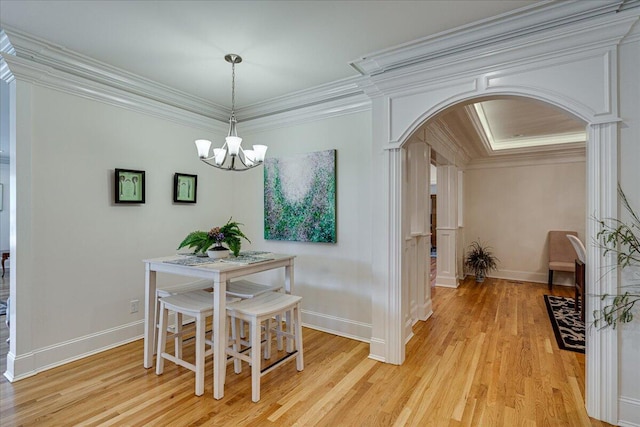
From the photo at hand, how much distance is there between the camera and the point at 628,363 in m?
1.93

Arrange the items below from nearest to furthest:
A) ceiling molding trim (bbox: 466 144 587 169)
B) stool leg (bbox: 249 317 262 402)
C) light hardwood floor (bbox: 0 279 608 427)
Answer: light hardwood floor (bbox: 0 279 608 427)
stool leg (bbox: 249 317 262 402)
ceiling molding trim (bbox: 466 144 587 169)

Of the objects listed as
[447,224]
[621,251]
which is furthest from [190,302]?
[447,224]

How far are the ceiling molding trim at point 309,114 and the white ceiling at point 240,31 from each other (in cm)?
28

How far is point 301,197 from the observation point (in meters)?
3.65

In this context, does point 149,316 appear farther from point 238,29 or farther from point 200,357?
point 238,29

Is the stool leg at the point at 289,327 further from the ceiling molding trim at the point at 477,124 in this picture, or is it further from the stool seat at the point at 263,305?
the ceiling molding trim at the point at 477,124

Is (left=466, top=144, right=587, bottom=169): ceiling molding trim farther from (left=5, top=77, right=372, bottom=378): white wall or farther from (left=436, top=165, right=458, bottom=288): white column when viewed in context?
(left=5, top=77, right=372, bottom=378): white wall

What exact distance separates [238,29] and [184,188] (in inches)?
77.2

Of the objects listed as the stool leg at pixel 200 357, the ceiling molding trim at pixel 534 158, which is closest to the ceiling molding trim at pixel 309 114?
the stool leg at pixel 200 357

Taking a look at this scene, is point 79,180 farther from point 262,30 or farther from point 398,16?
point 398,16

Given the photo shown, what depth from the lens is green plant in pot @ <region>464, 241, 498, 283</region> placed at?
6.07m

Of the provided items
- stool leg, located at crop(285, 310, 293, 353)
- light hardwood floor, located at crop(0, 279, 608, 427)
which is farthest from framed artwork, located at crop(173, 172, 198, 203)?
stool leg, located at crop(285, 310, 293, 353)

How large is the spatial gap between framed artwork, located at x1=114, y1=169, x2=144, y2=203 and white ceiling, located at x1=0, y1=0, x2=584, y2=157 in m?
0.94

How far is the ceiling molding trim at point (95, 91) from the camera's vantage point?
95.5 inches
